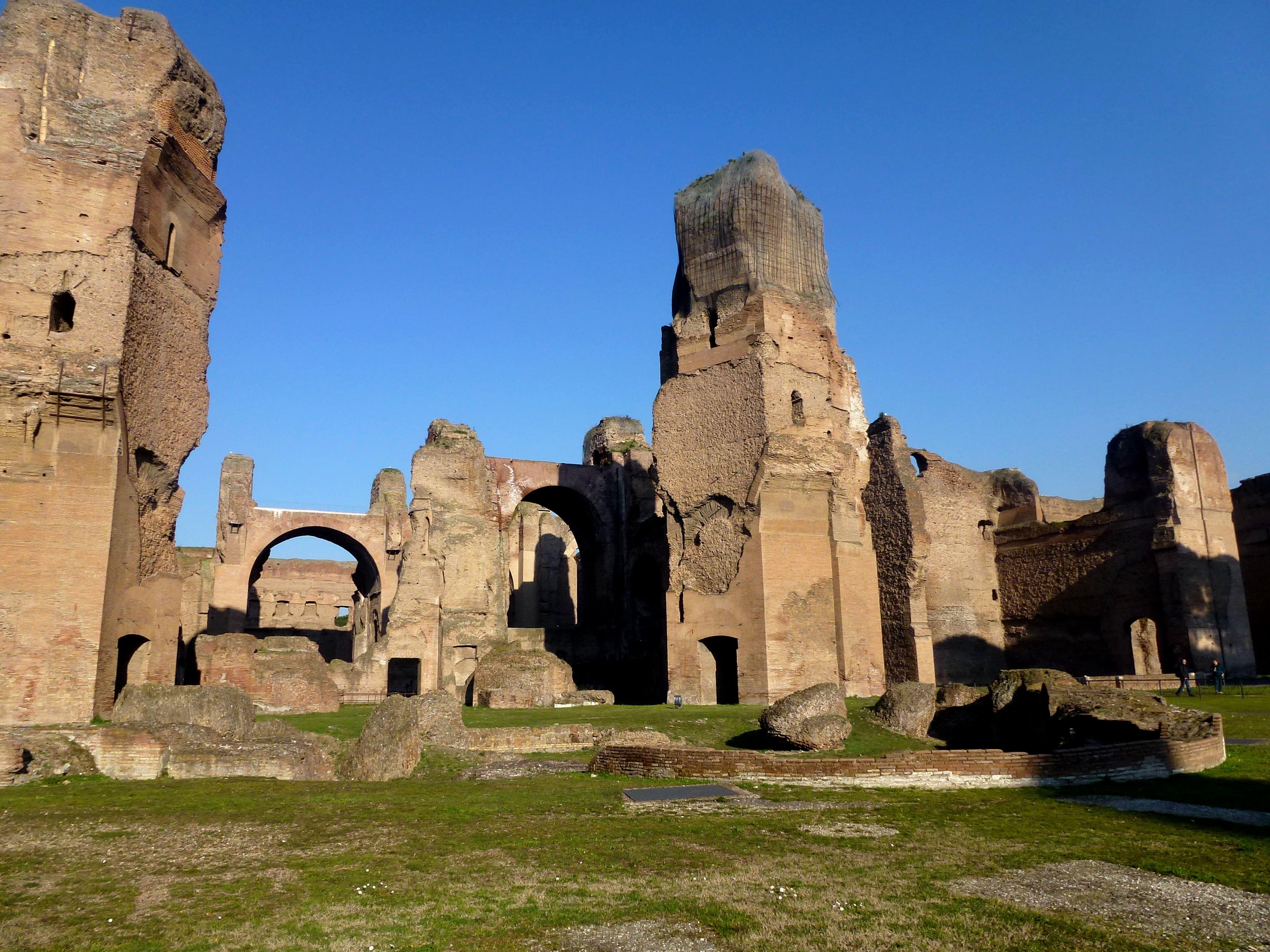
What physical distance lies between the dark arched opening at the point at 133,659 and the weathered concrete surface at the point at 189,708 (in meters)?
1.72

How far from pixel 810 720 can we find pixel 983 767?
2.43 metres

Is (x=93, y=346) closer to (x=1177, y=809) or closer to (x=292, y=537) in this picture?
(x=1177, y=809)

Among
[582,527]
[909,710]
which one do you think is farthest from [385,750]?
[582,527]

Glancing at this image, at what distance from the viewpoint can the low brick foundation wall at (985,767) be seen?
340 inches

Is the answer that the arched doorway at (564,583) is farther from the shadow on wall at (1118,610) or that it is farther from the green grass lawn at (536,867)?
the green grass lawn at (536,867)

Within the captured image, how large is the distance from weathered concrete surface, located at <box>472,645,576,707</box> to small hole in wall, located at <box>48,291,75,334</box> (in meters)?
9.69

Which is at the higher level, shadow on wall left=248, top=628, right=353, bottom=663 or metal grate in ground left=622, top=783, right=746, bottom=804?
shadow on wall left=248, top=628, right=353, bottom=663

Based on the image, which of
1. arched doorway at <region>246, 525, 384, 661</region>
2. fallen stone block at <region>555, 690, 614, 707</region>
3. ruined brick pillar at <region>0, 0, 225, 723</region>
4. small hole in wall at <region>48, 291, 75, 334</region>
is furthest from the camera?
arched doorway at <region>246, 525, 384, 661</region>

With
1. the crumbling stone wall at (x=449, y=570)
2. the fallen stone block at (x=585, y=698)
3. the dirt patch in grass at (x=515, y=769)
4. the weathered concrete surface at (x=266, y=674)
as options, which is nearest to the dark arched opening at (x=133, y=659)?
the weathered concrete surface at (x=266, y=674)

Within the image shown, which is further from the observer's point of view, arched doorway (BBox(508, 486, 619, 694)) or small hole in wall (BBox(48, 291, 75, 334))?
arched doorway (BBox(508, 486, 619, 694))

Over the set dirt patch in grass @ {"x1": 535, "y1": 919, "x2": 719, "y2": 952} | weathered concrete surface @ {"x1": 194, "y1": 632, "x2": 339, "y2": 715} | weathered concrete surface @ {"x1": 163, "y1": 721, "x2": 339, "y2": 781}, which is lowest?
dirt patch in grass @ {"x1": 535, "y1": 919, "x2": 719, "y2": 952}

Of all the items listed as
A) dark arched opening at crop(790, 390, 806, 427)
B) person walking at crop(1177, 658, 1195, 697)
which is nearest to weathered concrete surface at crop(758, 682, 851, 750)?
dark arched opening at crop(790, 390, 806, 427)

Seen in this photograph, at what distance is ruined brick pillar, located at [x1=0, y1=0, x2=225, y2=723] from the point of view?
11.9 metres

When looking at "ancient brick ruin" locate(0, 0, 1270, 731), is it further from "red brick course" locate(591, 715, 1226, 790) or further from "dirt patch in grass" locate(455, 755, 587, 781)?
"red brick course" locate(591, 715, 1226, 790)
